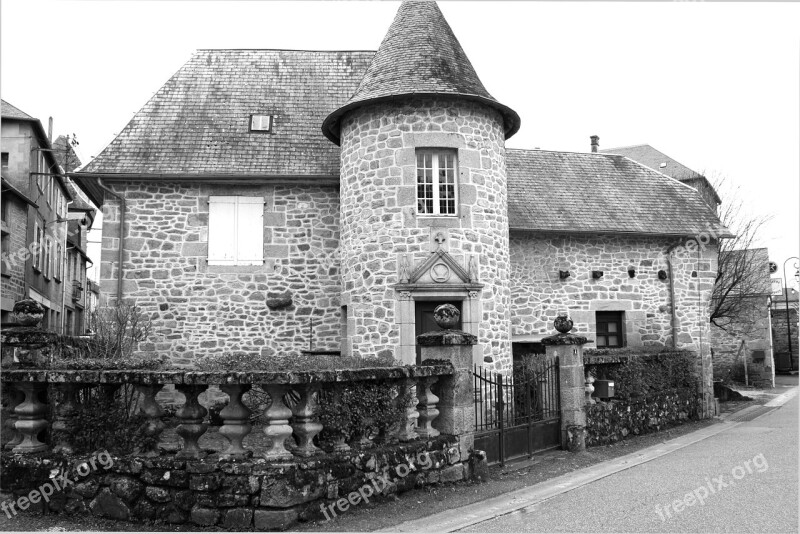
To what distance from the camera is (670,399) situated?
14.7 metres

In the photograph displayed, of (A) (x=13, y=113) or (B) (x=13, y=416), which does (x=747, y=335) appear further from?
(B) (x=13, y=416)

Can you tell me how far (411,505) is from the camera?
22.5 ft

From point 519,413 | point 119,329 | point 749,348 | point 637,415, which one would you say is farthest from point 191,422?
point 749,348

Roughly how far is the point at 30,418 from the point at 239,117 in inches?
406

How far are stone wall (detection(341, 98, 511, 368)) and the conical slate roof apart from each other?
0.29 m

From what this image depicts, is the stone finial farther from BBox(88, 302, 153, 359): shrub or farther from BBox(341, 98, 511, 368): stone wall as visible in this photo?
BBox(88, 302, 153, 359): shrub

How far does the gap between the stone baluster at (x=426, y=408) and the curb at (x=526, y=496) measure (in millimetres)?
927

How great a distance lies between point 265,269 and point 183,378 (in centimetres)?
865

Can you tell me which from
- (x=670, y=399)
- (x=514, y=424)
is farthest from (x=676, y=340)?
(x=514, y=424)

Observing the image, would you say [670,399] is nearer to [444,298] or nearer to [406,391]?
[444,298]

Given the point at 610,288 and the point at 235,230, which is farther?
the point at 610,288

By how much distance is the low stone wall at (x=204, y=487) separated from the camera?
227 inches

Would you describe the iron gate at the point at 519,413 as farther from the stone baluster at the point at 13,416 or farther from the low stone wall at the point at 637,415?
the stone baluster at the point at 13,416

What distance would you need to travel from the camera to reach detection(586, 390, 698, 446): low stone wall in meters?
11.3
